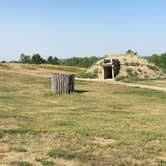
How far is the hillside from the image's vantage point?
38.0 m

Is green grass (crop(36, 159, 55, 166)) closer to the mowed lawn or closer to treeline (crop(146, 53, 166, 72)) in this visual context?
the mowed lawn

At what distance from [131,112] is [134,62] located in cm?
2712

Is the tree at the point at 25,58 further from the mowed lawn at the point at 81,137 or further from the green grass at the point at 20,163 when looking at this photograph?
the green grass at the point at 20,163

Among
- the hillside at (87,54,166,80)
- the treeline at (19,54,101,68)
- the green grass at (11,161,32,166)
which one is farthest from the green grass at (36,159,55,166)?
the treeline at (19,54,101,68)

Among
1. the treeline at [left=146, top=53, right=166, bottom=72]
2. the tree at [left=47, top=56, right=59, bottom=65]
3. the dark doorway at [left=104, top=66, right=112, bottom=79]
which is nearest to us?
the dark doorway at [left=104, top=66, right=112, bottom=79]

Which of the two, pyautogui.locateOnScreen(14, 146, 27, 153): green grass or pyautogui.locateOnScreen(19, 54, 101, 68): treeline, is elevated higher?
pyautogui.locateOnScreen(19, 54, 101, 68): treeline

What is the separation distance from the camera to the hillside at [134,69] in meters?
38.0

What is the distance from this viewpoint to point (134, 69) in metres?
39.2

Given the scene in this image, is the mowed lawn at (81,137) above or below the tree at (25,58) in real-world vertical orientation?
below

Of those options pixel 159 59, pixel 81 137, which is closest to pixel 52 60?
pixel 159 59

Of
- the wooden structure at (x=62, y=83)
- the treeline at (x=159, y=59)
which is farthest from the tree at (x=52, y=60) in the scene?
the wooden structure at (x=62, y=83)

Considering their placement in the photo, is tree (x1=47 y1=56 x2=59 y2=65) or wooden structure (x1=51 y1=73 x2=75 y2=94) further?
tree (x1=47 y1=56 x2=59 y2=65)

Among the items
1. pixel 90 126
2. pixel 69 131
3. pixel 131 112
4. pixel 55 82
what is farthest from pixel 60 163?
pixel 55 82

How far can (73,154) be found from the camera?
7.75m
